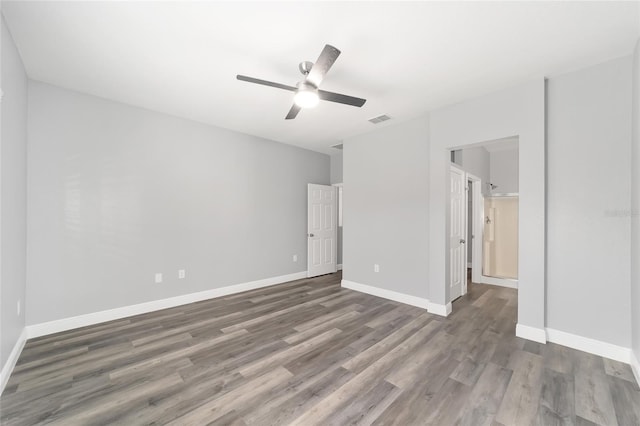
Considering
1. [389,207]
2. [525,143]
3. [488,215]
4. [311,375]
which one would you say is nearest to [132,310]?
[311,375]

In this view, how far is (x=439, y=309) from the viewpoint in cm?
354

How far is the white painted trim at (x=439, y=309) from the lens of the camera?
3496mm

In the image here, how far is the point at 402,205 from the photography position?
4.10 meters

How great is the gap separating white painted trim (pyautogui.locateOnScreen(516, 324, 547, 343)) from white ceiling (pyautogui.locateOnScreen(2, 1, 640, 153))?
2723 millimetres

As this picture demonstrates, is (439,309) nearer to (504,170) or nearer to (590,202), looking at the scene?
(590,202)

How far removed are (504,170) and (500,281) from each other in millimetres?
2605

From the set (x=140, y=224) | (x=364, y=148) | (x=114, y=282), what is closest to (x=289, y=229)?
(x=364, y=148)

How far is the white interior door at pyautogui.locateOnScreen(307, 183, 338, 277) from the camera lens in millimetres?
5605

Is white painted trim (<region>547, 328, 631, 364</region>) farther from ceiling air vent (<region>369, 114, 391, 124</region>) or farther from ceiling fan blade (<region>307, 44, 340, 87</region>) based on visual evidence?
ceiling fan blade (<region>307, 44, 340, 87</region>)

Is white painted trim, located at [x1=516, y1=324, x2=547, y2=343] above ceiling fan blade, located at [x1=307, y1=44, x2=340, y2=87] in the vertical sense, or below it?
below

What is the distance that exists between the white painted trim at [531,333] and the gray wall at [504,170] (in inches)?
157

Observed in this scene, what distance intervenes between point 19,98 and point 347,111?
3.49 meters

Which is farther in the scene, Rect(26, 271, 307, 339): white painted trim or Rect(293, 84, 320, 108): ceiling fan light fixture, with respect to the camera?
Rect(26, 271, 307, 339): white painted trim

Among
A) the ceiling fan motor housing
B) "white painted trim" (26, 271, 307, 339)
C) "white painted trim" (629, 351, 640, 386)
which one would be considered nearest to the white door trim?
"white painted trim" (629, 351, 640, 386)
